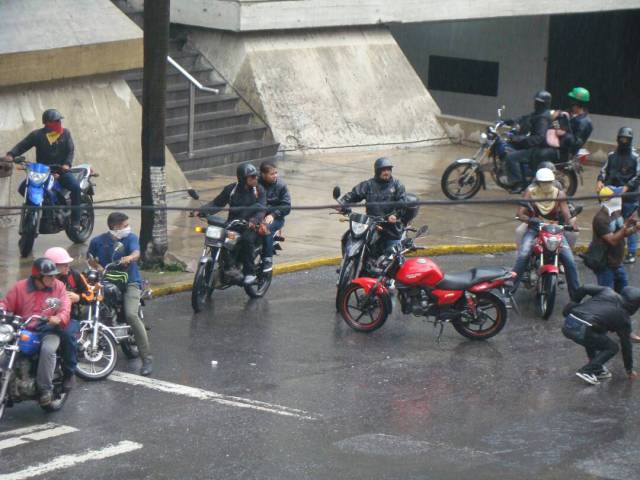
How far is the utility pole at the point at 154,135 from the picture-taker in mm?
15297

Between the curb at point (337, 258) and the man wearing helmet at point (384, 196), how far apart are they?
1.07 m

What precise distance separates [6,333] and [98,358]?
1.36 m

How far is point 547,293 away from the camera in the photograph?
551 inches

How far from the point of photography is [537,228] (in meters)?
14.5

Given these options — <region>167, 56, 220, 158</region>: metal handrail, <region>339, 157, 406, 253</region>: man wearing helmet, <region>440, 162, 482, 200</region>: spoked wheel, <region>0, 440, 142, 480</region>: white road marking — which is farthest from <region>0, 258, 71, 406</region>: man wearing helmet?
<region>440, 162, 482, 200</region>: spoked wheel

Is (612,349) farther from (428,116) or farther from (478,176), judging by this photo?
(428,116)

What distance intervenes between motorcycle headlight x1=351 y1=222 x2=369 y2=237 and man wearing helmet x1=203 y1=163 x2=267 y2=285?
1.06 m

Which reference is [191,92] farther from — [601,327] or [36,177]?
[601,327]

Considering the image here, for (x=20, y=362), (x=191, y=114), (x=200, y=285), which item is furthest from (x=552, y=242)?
(x=191, y=114)

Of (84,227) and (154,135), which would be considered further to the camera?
(84,227)

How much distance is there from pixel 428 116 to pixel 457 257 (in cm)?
877

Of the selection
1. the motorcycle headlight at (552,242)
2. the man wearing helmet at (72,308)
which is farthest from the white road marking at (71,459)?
the motorcycle headlight at (552,242)

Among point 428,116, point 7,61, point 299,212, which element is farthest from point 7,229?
point 428,116

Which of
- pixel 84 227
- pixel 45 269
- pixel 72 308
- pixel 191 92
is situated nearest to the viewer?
pixel 45 269
